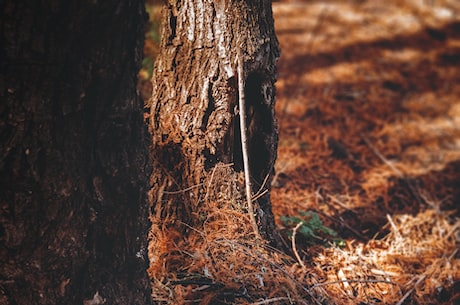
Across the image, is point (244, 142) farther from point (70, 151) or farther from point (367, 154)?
point (367, 154)

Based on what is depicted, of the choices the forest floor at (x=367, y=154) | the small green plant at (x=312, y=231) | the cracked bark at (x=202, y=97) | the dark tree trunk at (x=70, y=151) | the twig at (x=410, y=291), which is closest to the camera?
the dark tree trunk at (x=70, y=151)

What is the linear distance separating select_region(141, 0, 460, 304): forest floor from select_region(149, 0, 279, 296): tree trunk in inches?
18.7

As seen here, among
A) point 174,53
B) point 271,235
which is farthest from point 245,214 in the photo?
point 174,53

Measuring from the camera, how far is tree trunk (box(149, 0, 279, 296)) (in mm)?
2199

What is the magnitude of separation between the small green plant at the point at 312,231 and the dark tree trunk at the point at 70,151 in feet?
4.58

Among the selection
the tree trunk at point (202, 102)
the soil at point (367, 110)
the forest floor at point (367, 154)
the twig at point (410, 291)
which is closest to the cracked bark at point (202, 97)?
the tree trunk at point (202, 102)

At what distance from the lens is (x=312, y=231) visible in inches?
121

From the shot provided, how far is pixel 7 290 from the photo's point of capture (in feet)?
5.73

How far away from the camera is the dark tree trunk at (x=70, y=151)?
4.79 ft

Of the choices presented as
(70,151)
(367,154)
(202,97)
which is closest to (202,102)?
(202,97)

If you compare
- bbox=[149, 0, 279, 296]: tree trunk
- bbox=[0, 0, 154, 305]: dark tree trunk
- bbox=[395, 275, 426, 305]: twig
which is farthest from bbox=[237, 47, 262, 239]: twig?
bbox=[395, 275, 426, 305]: twig

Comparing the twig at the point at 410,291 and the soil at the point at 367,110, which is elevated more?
the soil at the point at 367,110

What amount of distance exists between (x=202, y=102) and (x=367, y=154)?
2892 millimetres

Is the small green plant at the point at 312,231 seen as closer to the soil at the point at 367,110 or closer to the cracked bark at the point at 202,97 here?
the soil at the point at 367,110
